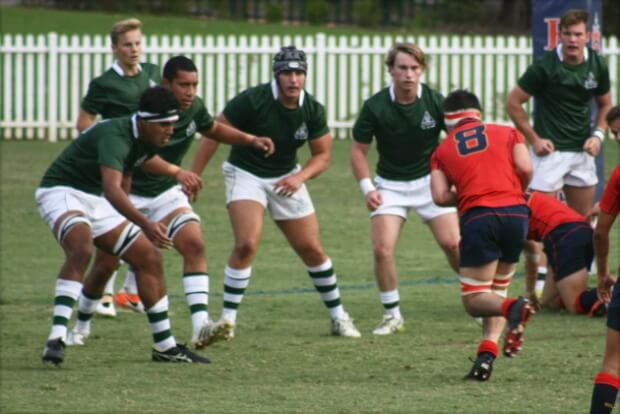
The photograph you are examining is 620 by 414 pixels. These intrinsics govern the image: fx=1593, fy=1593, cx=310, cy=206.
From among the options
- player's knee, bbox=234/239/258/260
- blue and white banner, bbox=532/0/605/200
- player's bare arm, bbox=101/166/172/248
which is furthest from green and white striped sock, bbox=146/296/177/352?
blue and white banner, bbox=532/0/605/200

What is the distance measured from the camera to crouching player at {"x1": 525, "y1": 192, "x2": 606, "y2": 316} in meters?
11.1

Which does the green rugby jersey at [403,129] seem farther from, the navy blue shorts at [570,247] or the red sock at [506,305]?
the red sock at [506,305]

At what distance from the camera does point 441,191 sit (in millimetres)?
9516

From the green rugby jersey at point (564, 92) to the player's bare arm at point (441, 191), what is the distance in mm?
2967

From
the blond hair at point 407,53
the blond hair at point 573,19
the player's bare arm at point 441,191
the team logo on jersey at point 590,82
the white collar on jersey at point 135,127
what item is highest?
the blond hair at point 573,19

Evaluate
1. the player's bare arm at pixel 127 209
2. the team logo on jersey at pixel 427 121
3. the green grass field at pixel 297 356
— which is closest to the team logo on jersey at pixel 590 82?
the team logo on jersey at pixel 427 121

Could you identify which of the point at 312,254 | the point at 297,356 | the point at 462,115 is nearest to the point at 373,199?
the point at 312,254

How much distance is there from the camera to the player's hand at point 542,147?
1220 centimetres

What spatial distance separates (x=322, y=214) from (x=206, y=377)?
29.0ft

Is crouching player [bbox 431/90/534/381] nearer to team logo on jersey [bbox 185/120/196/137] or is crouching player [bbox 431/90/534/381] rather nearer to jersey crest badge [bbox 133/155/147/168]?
jersey crest badge [bbox 133/155/147/168]

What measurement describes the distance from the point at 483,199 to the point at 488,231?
0.64ft

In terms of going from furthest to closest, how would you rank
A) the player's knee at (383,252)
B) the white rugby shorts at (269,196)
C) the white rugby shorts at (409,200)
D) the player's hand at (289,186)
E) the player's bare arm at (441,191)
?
the white rugby shorts at (409,200), the player's knee at (383,252), the white rugby shorts at (269,196), the player's hand at (289,186), the player's bare arm at (441,191)

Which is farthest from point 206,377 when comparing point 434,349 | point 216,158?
point 216,158

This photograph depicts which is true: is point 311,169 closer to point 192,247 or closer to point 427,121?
point 427,121
